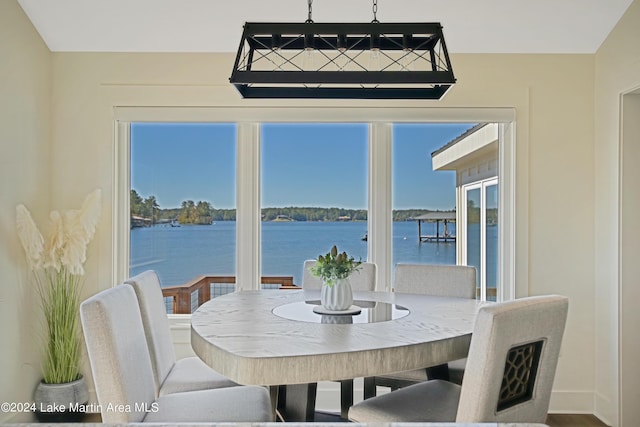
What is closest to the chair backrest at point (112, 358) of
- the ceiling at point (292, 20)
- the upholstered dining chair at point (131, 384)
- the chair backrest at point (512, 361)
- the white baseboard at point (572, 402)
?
the upholstered dining chair at point (131, 384)

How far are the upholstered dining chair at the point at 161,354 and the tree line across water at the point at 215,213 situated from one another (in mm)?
1375

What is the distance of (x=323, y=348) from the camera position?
1.83 meters

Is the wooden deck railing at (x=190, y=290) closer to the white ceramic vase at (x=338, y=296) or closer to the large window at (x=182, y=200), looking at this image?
the large window at (x=182, y=200)

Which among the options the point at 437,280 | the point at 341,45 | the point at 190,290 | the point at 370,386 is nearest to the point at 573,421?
the point at 437,280

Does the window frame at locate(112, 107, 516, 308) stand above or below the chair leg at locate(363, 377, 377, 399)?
above

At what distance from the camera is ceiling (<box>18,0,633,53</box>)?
3.49m

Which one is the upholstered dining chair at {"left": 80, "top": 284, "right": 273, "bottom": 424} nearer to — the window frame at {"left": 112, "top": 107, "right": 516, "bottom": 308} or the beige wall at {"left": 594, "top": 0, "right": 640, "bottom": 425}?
the window frame at {"left": 112, "top": 107, "right": 516, "bottom": 308}

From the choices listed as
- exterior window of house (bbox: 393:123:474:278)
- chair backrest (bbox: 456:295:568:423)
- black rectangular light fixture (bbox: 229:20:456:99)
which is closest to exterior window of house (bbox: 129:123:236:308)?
exterior window of house (bbox: 393:123:474:278)

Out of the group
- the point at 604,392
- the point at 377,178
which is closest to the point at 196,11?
A: the point at 377,178

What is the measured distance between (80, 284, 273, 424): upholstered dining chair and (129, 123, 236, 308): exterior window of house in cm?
180

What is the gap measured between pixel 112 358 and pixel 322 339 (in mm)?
697

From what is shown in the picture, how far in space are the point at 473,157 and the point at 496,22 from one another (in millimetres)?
954

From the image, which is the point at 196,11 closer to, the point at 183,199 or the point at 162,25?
the point at 162,25

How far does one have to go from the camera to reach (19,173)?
3.52 m
